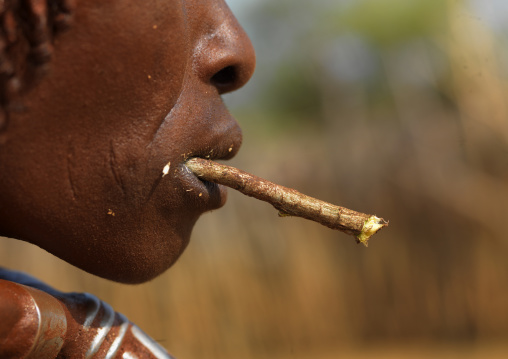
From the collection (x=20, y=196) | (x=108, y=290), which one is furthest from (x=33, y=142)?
(x=108, y=290)

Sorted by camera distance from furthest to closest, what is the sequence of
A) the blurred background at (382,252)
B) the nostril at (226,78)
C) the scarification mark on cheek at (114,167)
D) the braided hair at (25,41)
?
the blurred background at (382,252) < the nostril at (226,78) < the scarification mark on cheek at (114,167) < the braided hair at (25,41)

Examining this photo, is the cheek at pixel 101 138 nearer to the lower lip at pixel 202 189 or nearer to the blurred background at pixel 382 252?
the lower lip at pixel 202 189

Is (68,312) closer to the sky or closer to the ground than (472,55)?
closer to the ground

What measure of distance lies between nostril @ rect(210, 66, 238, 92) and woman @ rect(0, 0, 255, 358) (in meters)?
0.02

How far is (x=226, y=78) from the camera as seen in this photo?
98 centimetres

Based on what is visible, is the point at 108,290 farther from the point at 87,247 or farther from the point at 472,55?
the point at 87,247

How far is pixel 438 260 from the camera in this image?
3.87 metres

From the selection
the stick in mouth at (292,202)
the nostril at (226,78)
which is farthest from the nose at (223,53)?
the stick in mouth at (292,202)

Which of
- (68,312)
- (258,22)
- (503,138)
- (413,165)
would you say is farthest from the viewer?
(258,22)

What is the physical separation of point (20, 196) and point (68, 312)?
0.18 metres

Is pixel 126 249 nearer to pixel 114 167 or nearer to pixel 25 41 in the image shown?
pixel 114 167

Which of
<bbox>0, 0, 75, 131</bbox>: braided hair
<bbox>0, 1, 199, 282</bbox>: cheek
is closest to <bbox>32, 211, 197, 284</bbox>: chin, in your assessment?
<bbox>0, 1, 199, 282</bbox>: cheek

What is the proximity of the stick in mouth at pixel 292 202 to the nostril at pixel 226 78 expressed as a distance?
14cm

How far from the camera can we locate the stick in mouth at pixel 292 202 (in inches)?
33.3
